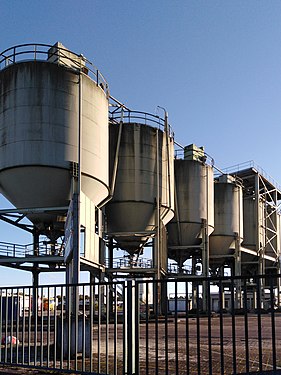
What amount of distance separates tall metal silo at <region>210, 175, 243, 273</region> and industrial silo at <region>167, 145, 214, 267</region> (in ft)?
13.6

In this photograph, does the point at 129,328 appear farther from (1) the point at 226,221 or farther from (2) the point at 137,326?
(1) the point at 226,221

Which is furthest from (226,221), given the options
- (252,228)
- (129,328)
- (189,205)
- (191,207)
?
A: (129,328)

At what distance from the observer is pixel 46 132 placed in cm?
2192

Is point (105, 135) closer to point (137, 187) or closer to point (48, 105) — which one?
point (48, 105)

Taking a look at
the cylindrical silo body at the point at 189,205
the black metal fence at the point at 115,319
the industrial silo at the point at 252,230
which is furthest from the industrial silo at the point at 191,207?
the black metal fence at the point at 115,319

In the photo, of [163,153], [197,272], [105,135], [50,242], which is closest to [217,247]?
[197,272]

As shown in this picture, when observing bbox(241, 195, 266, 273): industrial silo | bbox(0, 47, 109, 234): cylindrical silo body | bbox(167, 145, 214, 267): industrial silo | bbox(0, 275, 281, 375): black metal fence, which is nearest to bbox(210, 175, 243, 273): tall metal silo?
bbox(241, 195, 266, 273): industrial silo

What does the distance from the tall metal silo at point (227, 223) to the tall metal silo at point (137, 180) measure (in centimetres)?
1255

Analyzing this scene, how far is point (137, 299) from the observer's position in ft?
24.8

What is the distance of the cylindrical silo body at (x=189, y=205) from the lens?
37.7 meters

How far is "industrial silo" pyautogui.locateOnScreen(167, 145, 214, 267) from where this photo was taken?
3766cm

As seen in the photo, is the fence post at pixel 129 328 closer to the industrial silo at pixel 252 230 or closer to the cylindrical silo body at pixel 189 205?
the cylindrical silo body at pixel 189 205

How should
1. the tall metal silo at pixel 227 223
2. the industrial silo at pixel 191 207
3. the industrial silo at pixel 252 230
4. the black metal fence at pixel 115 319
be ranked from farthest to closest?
1. the industrial silo at pixel 252 230
2. the tall metal silo at pixel 227 223
3. the industrial silo at pixel 191 207
4. the black metal fence at pixel 115 319

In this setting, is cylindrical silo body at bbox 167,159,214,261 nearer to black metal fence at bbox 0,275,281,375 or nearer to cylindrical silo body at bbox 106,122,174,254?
cylindrical silo body at bbox 106,122,174,254
